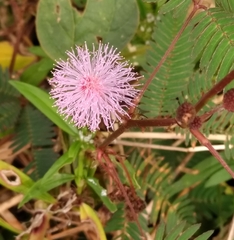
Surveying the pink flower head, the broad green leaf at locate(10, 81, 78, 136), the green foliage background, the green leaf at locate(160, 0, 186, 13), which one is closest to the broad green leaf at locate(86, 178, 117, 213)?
the green foliage background

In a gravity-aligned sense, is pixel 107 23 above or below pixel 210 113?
above

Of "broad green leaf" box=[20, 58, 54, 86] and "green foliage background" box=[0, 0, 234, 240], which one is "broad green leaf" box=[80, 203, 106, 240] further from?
"broad green leaf" box=[20, 58, 54, 86]

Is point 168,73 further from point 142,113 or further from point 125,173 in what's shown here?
point 125,173

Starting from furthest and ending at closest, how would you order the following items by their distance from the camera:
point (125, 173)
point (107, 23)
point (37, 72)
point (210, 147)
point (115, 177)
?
1. point (37, 72)
2. point (107, 23)
3. point (125, 173)
4. point (115, 177)
5. point (210, 147)

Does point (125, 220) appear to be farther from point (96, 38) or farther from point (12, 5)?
point (12, 5)

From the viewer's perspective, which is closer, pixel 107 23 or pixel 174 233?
pixel 174 233

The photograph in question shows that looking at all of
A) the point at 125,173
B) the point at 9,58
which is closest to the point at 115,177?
the point at 125,173

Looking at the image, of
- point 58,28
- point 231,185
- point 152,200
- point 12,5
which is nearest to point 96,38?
point 58,28

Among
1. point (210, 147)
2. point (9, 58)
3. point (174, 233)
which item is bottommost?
point (174, 233)
